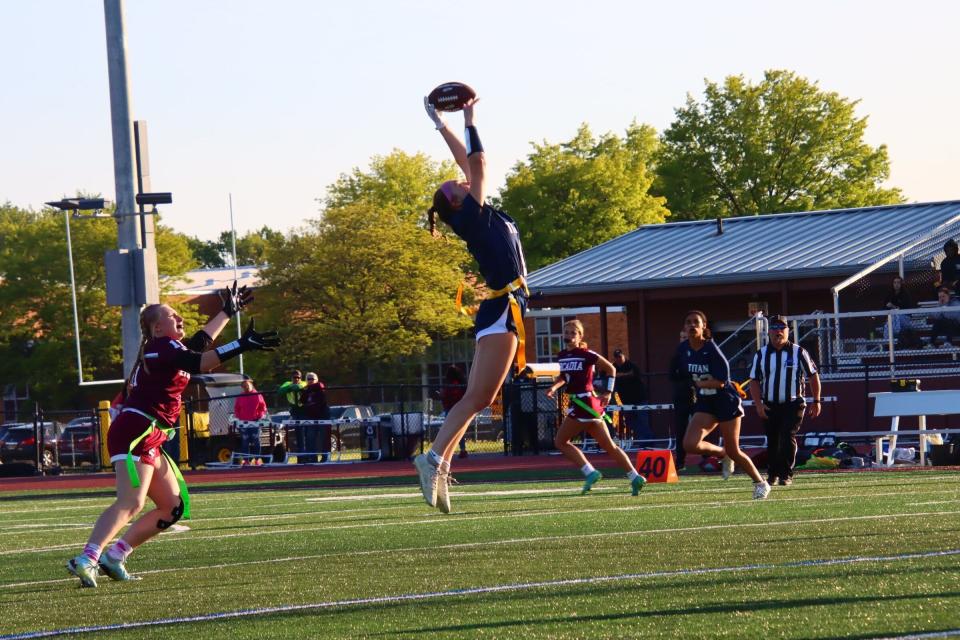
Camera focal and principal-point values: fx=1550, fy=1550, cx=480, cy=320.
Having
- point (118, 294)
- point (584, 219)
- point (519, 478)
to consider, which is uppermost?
point (584, 219)

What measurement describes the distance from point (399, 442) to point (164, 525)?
2057 cm

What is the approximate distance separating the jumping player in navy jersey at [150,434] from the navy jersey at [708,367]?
7.10 m

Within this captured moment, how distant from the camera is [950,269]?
2848 centimetres

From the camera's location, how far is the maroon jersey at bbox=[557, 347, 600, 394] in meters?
16.3

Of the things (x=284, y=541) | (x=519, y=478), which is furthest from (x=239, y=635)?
(x=519, y=478)

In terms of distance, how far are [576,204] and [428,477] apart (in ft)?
176

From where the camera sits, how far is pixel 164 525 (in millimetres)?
8906

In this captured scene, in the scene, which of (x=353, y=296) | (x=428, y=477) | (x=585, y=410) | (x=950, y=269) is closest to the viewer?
(x=428, y=477)

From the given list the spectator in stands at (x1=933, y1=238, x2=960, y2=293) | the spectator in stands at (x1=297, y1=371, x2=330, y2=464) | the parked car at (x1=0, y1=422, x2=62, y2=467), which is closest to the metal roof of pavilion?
the spectator in stands at (x1=933, y1=238, x2=960, y2=293)

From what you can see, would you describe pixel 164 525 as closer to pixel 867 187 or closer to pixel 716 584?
pixel 716 584

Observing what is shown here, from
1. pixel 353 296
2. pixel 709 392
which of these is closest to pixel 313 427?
pixel 709 392

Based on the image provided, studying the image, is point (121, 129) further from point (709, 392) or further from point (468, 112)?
point (468, 112)

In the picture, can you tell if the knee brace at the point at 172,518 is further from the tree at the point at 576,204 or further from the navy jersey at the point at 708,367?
the tree at the point at 576,204

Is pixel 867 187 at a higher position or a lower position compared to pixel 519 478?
higher
